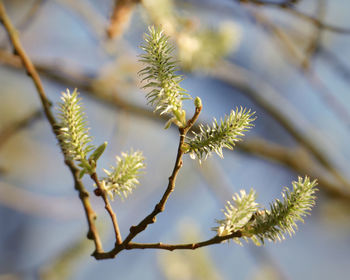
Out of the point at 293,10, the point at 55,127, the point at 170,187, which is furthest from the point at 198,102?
the point at 293,10

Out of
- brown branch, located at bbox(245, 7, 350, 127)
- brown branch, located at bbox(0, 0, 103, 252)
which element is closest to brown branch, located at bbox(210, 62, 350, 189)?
brown branch, located at bbox(245, 7, 350, 127)

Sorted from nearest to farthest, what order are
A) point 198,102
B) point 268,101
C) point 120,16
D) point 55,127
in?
point 198,102, point 55,127, point 120,16, point 268,101

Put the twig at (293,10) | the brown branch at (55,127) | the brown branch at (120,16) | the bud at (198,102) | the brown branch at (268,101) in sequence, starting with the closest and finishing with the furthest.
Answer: the bud at (198,102) → the brown branch at (55,127) → the twig at (293,10) → the brown branch at (120,16) → the brown branch at (268,101)

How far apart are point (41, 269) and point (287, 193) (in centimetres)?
111

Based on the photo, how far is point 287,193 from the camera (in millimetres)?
424

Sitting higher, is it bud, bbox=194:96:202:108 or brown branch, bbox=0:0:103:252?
bud, bbox=194:96:202:108

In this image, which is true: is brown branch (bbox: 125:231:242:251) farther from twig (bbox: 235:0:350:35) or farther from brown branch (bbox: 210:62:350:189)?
brown branch (bbox: 210:62:350:189)

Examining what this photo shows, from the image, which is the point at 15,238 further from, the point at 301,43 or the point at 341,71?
the point at 341,71

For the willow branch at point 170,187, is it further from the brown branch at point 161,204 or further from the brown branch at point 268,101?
the brown branch at point 268,101

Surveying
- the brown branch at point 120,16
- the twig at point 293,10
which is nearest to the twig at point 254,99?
the brown branch at point 120,16

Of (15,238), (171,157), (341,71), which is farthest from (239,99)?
(341,71)

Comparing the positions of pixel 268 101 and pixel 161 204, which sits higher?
pixel 268 101

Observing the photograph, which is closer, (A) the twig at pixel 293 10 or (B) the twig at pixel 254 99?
(A) the twig at pixel 293 10

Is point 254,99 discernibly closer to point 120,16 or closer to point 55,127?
point 120,16
